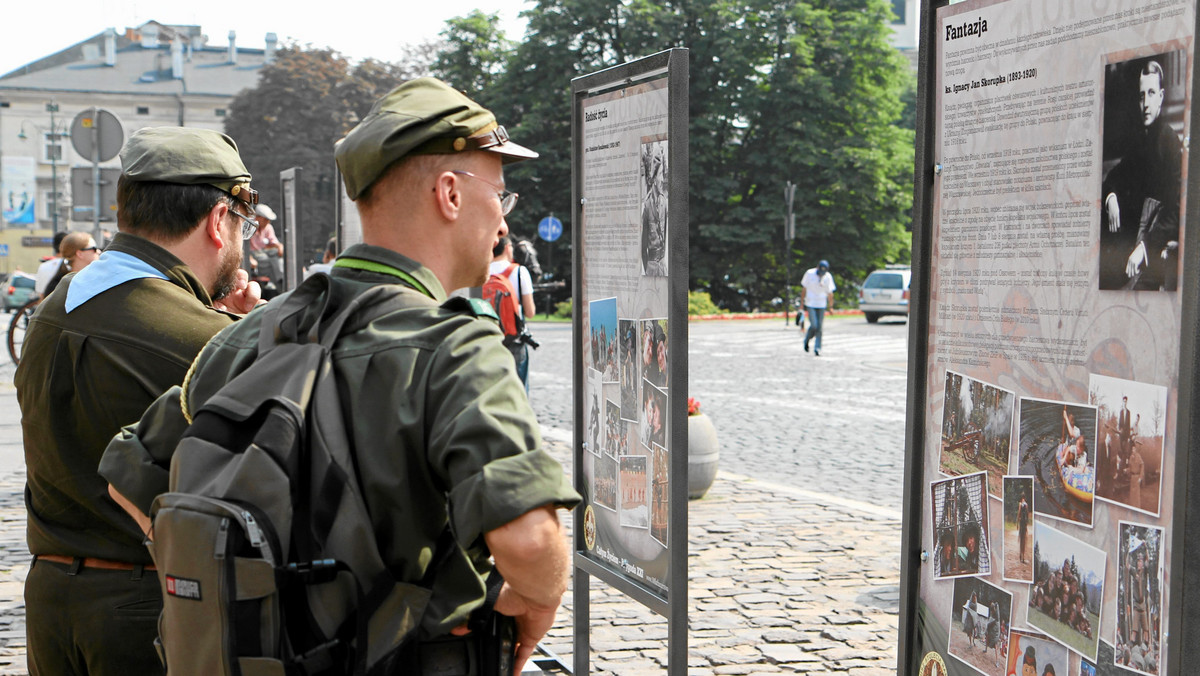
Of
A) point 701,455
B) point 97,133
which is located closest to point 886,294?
point 97,133

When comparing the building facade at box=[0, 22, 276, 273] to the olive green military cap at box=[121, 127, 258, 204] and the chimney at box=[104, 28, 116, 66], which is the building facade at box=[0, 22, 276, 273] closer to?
the chimney at box=[104, 28, 116, 66]

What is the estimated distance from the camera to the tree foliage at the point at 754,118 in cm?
4956

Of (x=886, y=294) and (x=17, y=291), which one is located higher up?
(x=886, y=294)

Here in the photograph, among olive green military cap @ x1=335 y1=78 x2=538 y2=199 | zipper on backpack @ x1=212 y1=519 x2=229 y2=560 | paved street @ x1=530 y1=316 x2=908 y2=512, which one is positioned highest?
olive green military cap @ x1=335 y1=78 x2=538 y2=199

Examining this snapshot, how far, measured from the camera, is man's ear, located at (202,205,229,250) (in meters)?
3.11

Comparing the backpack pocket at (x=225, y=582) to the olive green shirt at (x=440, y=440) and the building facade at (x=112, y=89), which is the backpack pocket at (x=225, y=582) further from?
the building facade at (x=112, y=89)

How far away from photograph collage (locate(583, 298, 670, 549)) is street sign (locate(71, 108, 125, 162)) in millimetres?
8593

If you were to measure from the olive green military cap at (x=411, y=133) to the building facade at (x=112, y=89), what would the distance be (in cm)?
8385

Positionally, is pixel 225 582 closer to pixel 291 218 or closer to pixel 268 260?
pixel 291 218

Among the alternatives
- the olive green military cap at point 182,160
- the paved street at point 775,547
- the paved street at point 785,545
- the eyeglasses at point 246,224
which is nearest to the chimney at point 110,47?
the paved street at point 775,547

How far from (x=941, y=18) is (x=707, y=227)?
4684 centimetres

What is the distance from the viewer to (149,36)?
315ft

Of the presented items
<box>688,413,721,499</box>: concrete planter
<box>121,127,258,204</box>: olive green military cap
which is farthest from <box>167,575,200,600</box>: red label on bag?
<box>688,413,721,499</box>: concrete planter

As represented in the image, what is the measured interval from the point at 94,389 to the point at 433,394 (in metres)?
1.39
